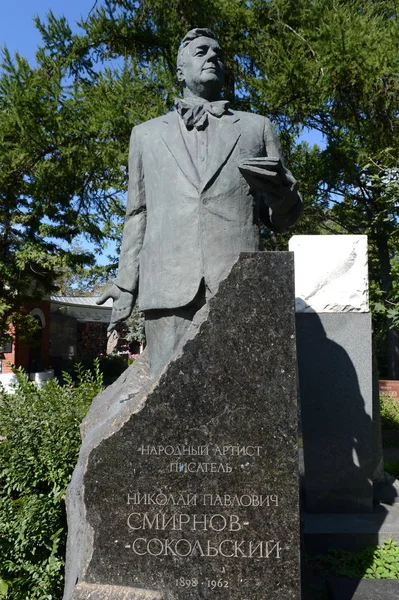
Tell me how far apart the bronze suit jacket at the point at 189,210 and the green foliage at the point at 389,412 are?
927 centimetres

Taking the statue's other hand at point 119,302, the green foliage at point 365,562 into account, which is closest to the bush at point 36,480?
the statue's other hand at point 119,302

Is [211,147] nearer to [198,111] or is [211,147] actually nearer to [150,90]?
[198,111]

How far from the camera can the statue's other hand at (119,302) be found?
3.27 metres

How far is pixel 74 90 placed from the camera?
38.5ft

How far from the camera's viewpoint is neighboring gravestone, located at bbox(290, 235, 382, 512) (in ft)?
15.0

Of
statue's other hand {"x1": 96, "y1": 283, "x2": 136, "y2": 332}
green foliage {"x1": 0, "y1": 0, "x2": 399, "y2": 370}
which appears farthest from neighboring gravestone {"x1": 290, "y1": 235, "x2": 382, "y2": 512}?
green foliage {"x1": 0, "y1": 0, "x2": 399, "y2": 370}

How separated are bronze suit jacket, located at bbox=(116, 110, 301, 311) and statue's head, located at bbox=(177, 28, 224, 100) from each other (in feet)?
0.73

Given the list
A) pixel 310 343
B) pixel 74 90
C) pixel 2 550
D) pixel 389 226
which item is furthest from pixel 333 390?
pixel 389 226

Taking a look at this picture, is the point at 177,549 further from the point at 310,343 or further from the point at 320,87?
the point at 320,87

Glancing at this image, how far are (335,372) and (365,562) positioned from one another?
1.49 metres

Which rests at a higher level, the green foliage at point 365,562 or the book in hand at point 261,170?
the book in hand at point 261,170

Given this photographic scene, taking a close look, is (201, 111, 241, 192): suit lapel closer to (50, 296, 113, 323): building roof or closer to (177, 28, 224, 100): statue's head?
(177, 28, 224, 100): statue's head

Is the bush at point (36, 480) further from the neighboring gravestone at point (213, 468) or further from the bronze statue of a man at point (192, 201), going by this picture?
the bronze statue of a man at point (192, 201)

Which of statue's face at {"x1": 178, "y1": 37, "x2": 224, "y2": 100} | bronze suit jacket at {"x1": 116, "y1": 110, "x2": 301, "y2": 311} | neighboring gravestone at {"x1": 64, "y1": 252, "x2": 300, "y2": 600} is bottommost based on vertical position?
neighboring gravestone at {"x1": 64, "y1": 252, "x2": 300, "y2": 600}
